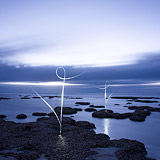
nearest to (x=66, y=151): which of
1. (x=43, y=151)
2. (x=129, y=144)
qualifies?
(x=43, y=151)

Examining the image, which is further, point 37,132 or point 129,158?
point 37,132

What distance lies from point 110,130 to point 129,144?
13.9 meters

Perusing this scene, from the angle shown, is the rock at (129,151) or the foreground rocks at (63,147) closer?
the foreground rocks at (63,147)

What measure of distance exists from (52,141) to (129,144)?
346 inches

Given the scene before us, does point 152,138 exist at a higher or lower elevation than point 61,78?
lower

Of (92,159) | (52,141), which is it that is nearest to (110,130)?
(52,141)

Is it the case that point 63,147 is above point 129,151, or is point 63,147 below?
above

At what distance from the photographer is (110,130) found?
34.1 meters

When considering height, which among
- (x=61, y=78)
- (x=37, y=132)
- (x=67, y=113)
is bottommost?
(x=67, y=113)

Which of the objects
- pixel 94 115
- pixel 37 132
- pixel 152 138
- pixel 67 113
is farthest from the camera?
pixel 67 113

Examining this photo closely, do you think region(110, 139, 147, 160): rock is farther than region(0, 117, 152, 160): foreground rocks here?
Yes

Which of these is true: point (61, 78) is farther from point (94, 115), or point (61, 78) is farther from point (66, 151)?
point (94, 115)

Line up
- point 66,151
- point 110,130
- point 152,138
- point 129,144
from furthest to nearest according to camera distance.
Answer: point 110,130 → point 152,138 → point 129,144 → point 66,151

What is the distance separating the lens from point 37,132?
2569cm
